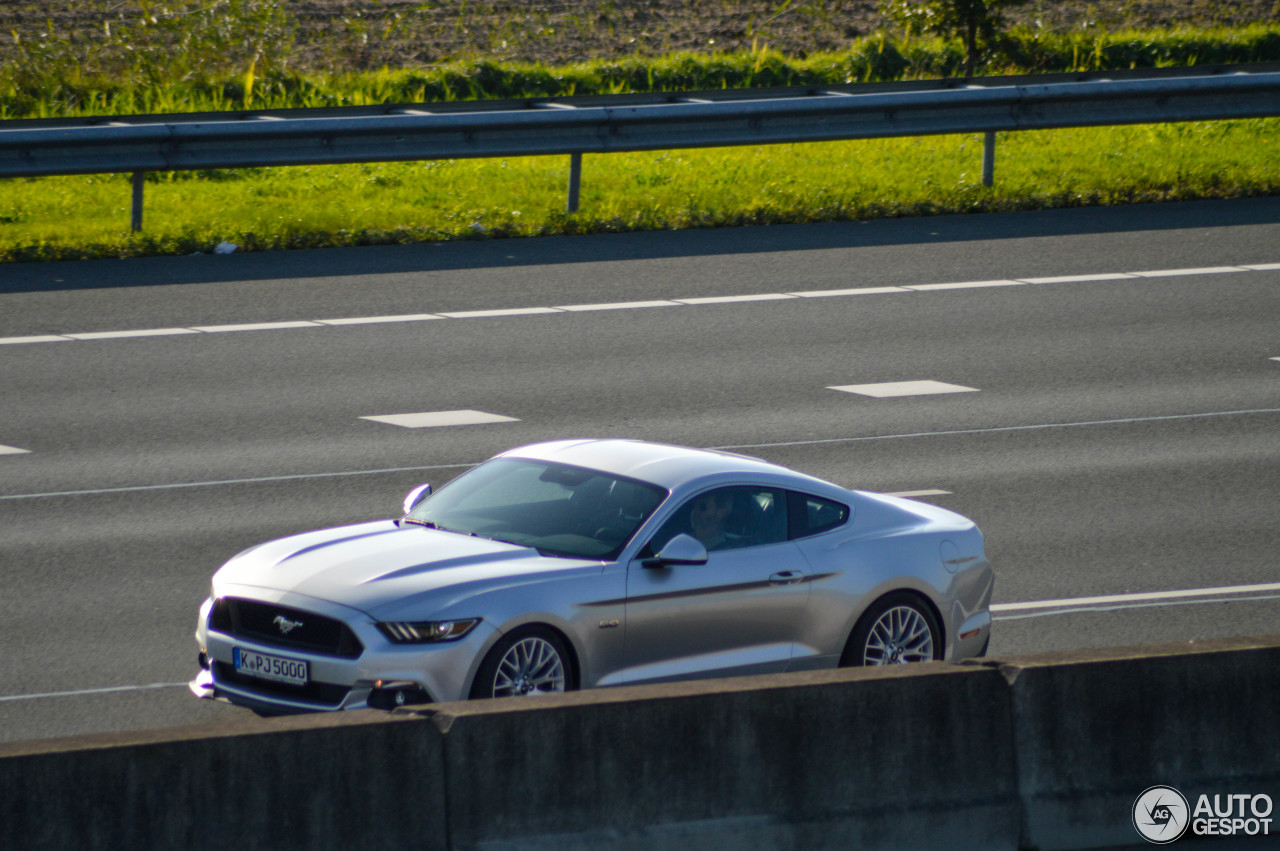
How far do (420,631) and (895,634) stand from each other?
8.20 feet

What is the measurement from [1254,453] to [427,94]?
1488cm

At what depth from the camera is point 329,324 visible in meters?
15.1

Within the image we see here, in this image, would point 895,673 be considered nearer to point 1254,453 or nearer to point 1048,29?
point 1254,453

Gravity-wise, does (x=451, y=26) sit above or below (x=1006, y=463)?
above

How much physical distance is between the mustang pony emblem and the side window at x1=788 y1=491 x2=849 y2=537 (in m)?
2.39

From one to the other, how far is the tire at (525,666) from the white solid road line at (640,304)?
26.6ft

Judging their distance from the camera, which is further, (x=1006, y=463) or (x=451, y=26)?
(x=451, y=26)

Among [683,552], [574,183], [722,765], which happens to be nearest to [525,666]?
[683,552]

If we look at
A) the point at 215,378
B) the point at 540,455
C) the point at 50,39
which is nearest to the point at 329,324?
the point at 215,378

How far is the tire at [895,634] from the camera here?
27.4 ft

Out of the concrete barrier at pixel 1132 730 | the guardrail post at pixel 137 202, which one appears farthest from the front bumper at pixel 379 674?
the guardrail post at pixel 137 202

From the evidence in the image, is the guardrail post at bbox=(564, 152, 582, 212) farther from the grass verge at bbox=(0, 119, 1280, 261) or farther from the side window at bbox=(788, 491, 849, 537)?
the side window at bbox=(788, 491, 849, 537)

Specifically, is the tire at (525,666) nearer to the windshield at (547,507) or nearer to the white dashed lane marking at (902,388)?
the windshield at (547,507)

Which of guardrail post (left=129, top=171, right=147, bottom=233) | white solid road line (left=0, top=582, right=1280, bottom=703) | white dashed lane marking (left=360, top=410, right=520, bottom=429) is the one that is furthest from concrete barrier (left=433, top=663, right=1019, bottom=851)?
guardrail post (left=129, top=171, right=147, bottom=233)
